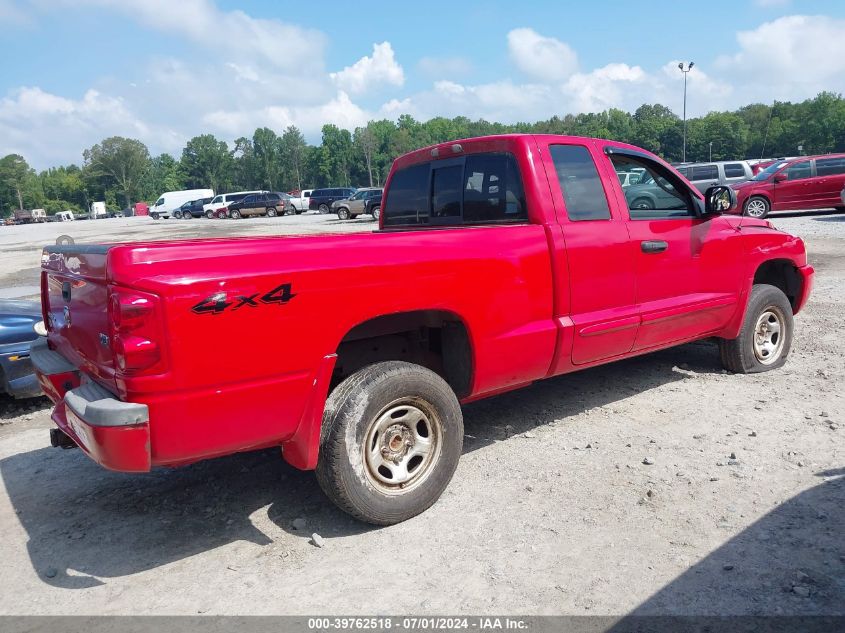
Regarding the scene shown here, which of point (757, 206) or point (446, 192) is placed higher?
point (446, 192)

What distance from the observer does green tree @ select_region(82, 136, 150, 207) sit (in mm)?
132125

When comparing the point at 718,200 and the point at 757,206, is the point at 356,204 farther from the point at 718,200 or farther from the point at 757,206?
the point at 718,200

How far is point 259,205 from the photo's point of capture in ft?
153

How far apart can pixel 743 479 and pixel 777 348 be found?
256cm

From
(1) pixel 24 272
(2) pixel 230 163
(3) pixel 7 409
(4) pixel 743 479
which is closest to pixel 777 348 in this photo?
(4) pixel 743 479

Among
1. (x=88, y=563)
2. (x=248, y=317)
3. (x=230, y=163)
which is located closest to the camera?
(x=248, y=317)

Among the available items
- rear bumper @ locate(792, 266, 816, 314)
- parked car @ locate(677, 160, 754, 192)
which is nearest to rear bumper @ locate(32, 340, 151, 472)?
rear bumper @ locate(792, 266, 816, 314)

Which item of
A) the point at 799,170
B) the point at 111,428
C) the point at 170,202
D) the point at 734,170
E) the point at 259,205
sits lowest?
the point at 111,428

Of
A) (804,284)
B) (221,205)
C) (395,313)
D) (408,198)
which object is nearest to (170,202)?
(221,205)

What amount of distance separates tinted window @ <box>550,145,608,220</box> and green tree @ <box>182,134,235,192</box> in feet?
479

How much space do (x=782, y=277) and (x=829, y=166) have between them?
15.3 m

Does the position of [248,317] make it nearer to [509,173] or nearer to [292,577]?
[292,577]

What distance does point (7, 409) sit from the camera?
5.81 m

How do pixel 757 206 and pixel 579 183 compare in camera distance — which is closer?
pixel 579 183
